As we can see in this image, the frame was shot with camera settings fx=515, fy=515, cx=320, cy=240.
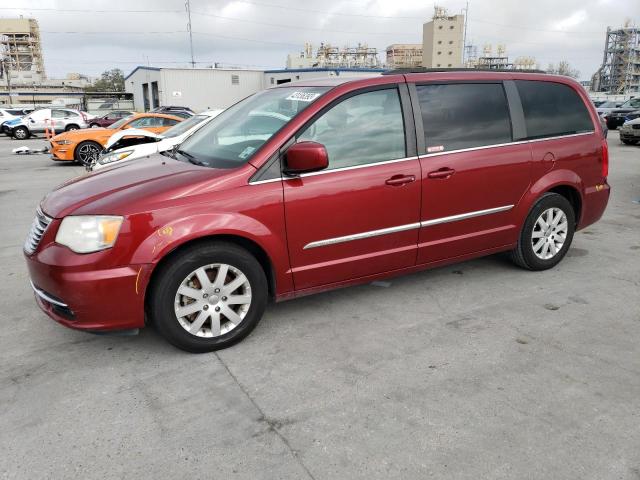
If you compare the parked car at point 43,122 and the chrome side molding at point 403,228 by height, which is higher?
the parked car at point 43,122

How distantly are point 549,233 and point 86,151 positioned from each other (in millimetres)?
12289

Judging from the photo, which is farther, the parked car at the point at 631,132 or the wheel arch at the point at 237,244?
the parked car at the point at 631,132

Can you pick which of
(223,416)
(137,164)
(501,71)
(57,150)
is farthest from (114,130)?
(223,416)

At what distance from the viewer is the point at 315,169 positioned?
3.44 m

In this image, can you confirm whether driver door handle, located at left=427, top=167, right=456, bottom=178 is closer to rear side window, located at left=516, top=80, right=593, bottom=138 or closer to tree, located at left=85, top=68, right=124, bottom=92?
rear side window, located at left=516, top=80, right=593, bottom=138

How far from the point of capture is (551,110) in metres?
4.65

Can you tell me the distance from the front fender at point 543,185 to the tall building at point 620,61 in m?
113

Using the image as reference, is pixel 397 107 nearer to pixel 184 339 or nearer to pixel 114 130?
pixel 184 339

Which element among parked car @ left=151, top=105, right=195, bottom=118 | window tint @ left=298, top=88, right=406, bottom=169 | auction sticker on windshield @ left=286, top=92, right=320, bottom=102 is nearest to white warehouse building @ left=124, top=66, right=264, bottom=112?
parked car @ left=151, top=105, right=195, bottom=118

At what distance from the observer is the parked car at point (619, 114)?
2542 cm

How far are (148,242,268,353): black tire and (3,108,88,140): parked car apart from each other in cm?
2489

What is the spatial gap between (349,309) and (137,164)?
2.03 m

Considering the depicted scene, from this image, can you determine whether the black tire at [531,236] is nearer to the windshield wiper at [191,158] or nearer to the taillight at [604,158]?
the taillight at [604,158]

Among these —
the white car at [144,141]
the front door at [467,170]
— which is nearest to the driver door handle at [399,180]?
the front door at [467,170]
